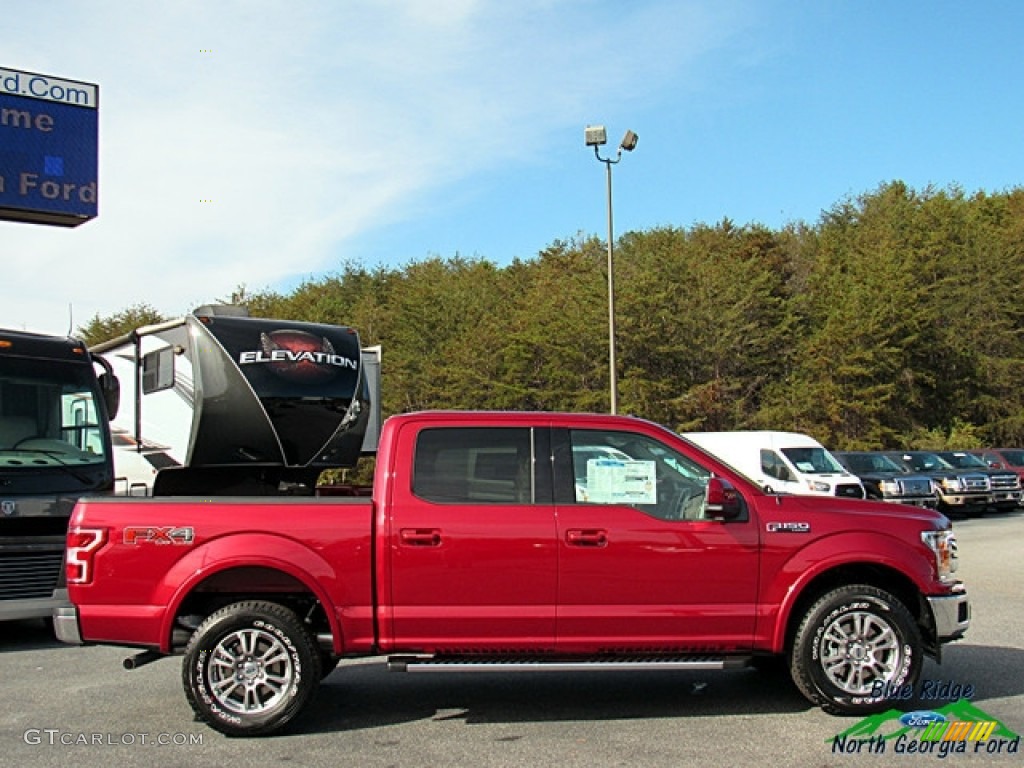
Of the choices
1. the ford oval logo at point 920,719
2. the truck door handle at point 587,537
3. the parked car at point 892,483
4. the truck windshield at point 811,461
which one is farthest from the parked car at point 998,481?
the truck door handle at point 587,537

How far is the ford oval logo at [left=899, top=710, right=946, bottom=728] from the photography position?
6.20 meters

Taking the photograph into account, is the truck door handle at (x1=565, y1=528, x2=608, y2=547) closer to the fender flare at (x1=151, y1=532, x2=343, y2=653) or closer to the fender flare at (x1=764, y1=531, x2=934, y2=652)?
the fender flare at (x1=764, y1=531, x2=934, y2=652)

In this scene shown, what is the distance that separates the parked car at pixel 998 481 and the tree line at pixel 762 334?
1798 centimetres

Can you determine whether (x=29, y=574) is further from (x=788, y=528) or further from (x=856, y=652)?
(x=856, y=652)

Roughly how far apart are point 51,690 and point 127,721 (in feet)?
4.58

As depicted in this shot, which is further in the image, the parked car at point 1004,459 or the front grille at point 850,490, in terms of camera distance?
the parked car at point 1004,459

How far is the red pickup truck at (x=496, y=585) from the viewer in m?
6.25

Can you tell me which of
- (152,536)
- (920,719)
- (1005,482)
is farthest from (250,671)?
(1005,482)

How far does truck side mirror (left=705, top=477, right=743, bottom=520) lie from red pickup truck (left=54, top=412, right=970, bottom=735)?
0.01 metres

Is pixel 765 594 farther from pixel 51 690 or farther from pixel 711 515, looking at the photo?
pixel 51 690

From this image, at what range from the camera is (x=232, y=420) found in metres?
12.4

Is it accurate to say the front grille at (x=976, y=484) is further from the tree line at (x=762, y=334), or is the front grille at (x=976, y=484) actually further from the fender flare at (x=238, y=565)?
the fender flare at (x=238, y=565)

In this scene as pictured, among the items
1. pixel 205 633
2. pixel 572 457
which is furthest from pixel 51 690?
pixel 572 457

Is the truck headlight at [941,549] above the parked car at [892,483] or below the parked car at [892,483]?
above
